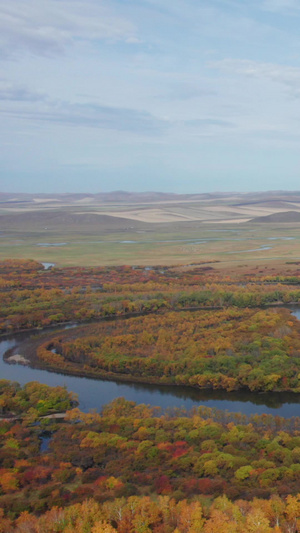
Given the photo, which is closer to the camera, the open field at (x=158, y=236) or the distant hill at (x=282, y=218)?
the open field at (x=158, y=236)

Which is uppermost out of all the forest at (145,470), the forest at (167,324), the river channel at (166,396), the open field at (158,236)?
the open field at (158,236)

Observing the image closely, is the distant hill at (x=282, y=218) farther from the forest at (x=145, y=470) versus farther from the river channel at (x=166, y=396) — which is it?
the forest at (x=145, y=470)

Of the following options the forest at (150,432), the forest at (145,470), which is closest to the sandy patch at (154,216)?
the forest at (150,432)

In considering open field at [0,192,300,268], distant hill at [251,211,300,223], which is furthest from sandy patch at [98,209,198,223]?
distant hill at [251,211,300,223]

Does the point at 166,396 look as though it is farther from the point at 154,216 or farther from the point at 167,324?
the point at 154,216

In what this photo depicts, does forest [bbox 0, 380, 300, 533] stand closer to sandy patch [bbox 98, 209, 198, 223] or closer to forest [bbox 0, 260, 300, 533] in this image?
forest [bbox 0, 260, 300, 533]

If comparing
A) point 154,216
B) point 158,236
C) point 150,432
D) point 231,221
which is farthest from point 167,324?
point 154,216
